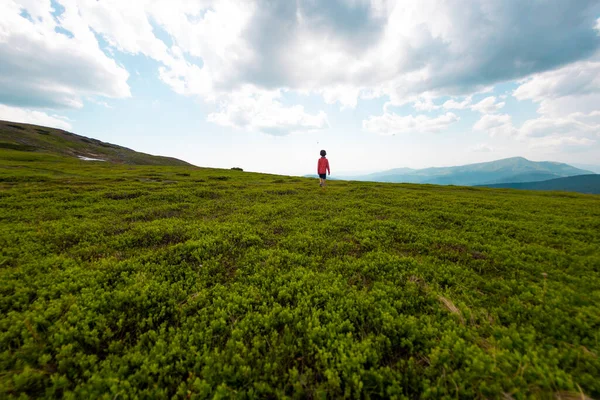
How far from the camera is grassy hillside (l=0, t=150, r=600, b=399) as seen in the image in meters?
4.34

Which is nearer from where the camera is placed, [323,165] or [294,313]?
[294,313]

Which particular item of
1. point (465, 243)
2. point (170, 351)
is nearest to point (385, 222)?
point (465, 243)

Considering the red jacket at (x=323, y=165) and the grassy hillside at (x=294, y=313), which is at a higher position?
the red jacket at (x=323, y=165)

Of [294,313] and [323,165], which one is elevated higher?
[323,165]

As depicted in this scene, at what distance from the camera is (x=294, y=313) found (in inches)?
245

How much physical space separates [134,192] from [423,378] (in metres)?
25.5

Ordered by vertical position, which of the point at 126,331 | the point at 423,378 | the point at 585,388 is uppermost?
the point at 585,388

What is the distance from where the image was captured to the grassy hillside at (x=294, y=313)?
14.3ft

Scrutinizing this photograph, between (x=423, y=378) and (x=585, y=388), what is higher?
(x=585, y=388)

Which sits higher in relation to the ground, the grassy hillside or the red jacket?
the red jacket

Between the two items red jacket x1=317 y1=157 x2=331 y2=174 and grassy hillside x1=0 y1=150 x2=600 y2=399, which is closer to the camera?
grassy hillside x1=0 y1=150 x2=600 y2=399

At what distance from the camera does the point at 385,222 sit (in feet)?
46.6

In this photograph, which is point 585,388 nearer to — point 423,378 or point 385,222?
point 423,378

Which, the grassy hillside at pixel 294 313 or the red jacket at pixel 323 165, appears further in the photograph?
the red jacket at pixel 323 165
